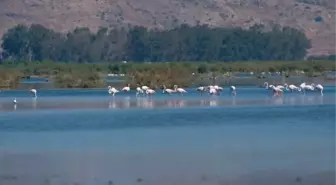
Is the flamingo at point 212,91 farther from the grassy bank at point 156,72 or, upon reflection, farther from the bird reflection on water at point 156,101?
the grassy bank at point 156,72

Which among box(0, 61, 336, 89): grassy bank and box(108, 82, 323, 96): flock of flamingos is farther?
box(0, 61, 336, 89): grassy bank

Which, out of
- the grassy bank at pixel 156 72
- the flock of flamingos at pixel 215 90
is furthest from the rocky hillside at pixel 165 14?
the flock of flamingos at pixel 215 90

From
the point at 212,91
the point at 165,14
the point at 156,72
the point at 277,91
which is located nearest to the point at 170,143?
the point at 212,91

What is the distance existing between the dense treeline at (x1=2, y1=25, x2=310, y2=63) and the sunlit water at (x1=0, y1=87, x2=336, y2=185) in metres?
73.1

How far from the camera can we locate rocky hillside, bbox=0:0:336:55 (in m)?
163

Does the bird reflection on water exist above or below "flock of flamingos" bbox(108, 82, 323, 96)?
below

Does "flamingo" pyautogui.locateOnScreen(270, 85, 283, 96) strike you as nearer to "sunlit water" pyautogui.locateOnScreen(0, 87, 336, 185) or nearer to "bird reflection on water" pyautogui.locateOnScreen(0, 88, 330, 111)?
"bird reflection on water" pyautogui.locateOnScreen(0, 88, 330, 111)

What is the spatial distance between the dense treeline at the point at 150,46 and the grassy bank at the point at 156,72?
33.2 meters

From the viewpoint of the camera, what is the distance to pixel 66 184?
20141 mm

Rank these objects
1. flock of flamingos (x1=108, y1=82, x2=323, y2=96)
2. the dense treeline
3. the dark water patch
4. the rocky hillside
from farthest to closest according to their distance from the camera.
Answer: the rocky hillside
the dense treeline
flock of flamingos (x1=108, y1=82, x2=323, y2=96)
the dark water patch

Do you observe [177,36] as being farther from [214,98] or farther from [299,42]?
[214,98]

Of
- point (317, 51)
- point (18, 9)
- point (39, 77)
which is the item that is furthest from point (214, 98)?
point (18, 9)

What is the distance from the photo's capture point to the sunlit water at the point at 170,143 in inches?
833

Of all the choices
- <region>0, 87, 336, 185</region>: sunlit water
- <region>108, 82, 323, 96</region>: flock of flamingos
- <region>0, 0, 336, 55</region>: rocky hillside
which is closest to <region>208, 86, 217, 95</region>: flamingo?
<region>108, 82, 323, 96</region>: flock of flamingos
